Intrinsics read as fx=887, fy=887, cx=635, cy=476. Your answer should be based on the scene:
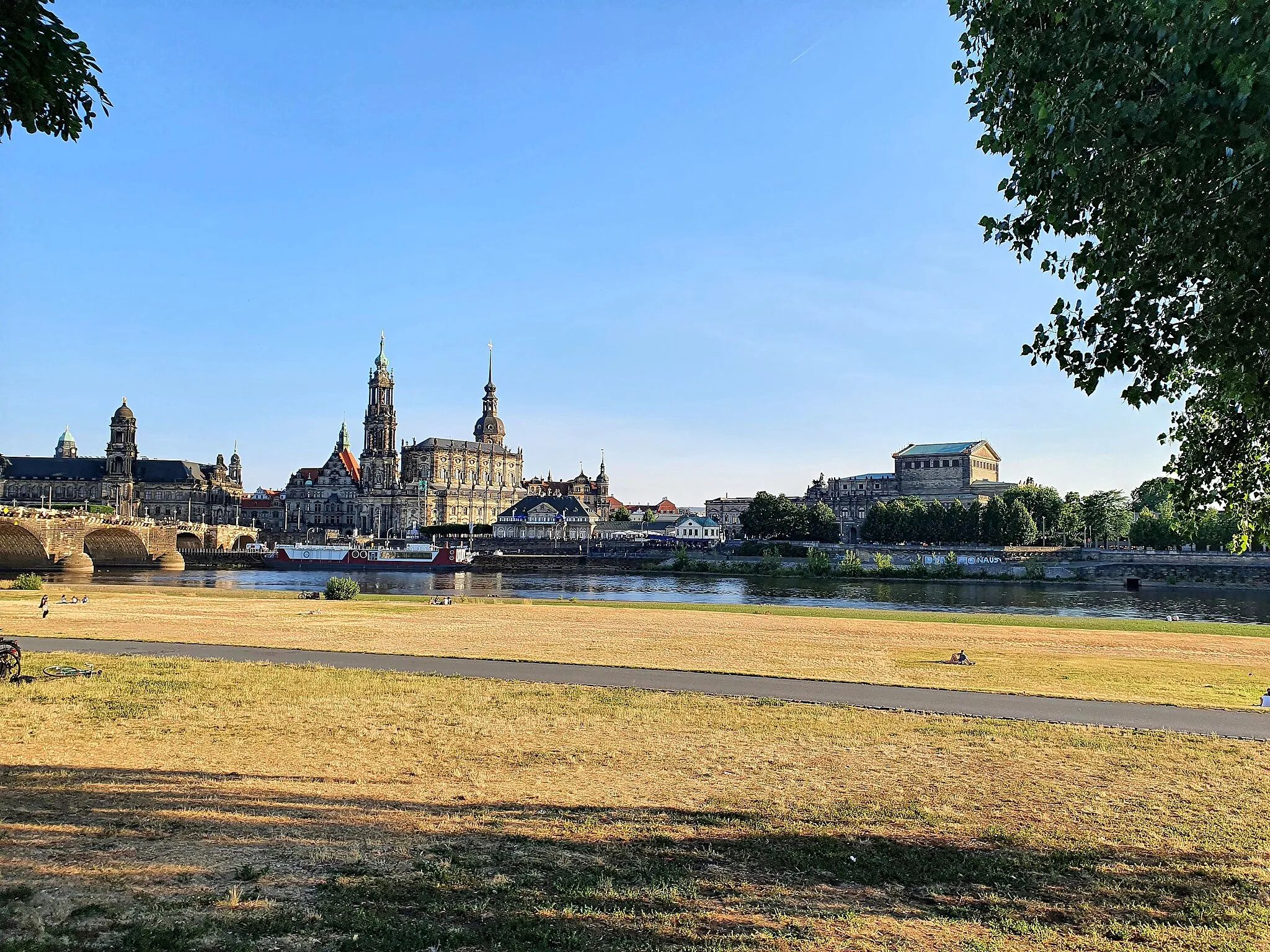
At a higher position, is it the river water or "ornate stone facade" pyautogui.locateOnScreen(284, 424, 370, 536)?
"ornate stone facade" pyautogui.locateOnScreen(284, 424, 370, 536)

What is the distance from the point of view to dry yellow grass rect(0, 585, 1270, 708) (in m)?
20.1

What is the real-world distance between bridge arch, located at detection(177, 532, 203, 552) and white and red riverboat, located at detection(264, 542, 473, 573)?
11.1 metres

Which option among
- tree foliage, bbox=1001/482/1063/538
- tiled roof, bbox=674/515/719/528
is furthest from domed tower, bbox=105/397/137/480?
tree foliage, bbox=1001/482/1063/538

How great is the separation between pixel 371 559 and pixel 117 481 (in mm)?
80981

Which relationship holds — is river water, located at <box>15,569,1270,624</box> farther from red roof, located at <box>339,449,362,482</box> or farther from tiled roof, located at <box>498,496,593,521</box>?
red roof, located at <box>339,449,362,482</box>

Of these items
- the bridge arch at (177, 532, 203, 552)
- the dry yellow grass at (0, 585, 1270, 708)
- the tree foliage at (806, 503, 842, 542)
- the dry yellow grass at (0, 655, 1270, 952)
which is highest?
the tree foliage at (806, 503, 842, 542)

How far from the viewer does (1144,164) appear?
23.1 feet

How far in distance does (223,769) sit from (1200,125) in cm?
1177

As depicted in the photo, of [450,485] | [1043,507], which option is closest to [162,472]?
[450,485]

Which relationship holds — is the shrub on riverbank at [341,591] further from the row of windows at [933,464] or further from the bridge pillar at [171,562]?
the row of windows at [933,464]

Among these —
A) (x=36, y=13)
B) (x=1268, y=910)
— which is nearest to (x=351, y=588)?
(x=36, y=13)

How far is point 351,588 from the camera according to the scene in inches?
1922

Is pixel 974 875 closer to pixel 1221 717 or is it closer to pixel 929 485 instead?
pixel 1221 717

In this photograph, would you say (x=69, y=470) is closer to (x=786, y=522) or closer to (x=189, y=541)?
(x=189, y=541)
